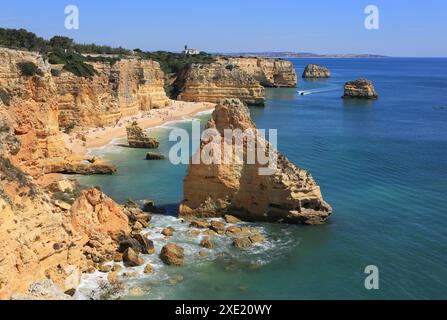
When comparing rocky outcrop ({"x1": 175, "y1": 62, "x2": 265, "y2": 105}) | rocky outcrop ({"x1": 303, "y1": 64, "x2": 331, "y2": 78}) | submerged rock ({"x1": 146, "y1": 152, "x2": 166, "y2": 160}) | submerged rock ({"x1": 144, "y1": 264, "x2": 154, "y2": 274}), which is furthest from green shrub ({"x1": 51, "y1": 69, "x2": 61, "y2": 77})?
rocky outcrop ({"x1": 303, "y1": 64, "x2": 331, "y2": 78})

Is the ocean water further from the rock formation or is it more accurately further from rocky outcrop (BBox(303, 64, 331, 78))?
rocky outcrop (BBox(303, 64, 331, 78))

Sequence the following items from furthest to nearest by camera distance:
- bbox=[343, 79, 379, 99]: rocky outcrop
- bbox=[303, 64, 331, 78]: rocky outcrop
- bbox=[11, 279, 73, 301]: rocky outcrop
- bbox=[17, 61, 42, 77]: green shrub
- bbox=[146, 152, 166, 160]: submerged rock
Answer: bbox=[303, 64, 331, 78]: rocky outcrop, bbox=[343, 79, 379, 99]: rocky outcrop, bbox=[146, 152, 166, 160]: submerged rock, bbox=[17, 61, 42, 77]: green shrub, bbox=[11, 279, 73, 301]: rocky outcrop

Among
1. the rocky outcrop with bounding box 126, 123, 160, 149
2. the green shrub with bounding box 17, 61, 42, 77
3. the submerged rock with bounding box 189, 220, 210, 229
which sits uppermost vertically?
the green shrub with bounding box 17, 61, 42, 77

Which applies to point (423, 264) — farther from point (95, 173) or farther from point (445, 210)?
point (95, 173)

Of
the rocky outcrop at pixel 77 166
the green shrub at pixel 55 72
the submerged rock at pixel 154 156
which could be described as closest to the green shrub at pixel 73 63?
the green shrub at pixel 55 72

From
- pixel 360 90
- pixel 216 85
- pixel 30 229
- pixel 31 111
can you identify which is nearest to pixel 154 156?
pixel 31 111

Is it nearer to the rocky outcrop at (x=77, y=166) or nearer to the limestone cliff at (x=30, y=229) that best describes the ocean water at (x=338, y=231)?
the rocky outcrop at (x=77, y=166)

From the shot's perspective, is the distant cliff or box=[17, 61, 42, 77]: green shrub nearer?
box=[17, 61, 42, 77]: green shrub
